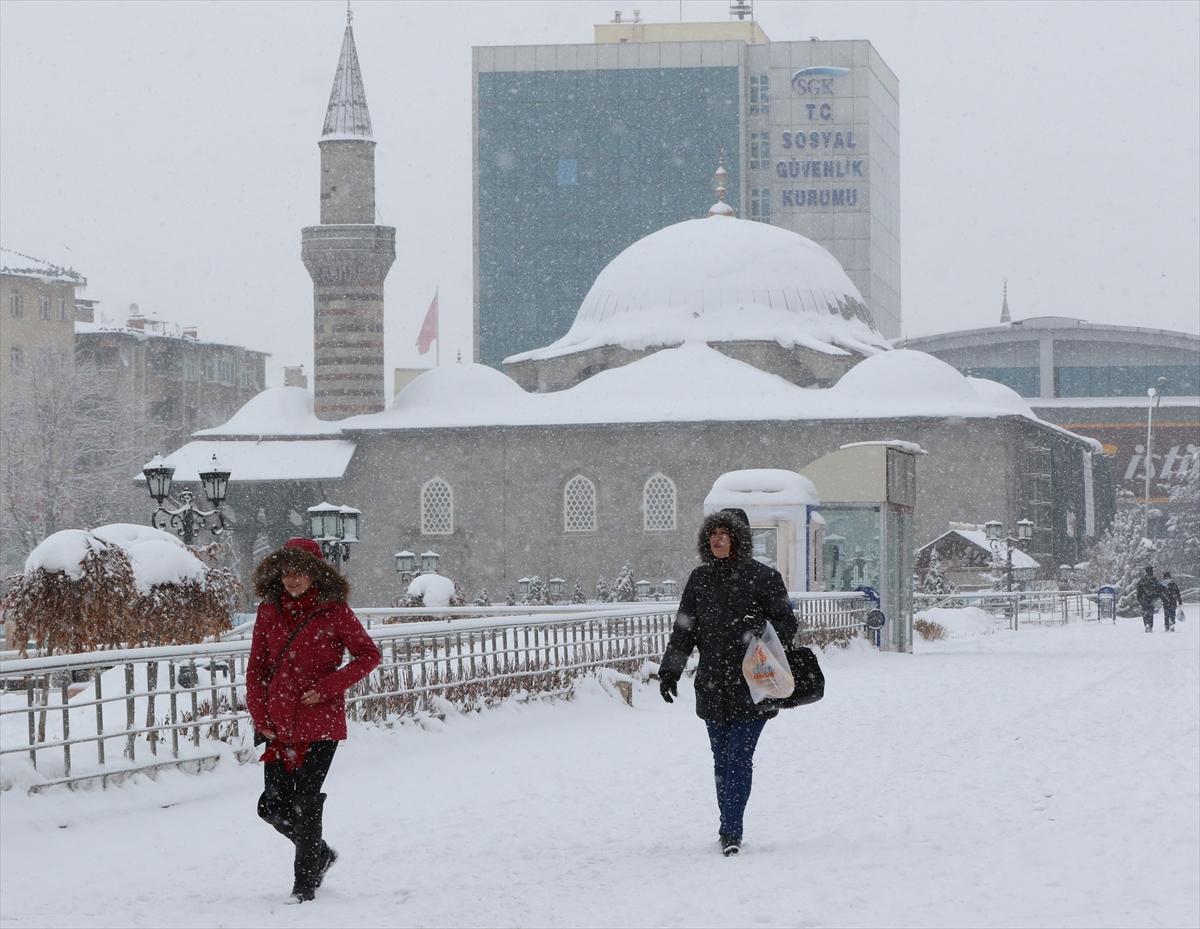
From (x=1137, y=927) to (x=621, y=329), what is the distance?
159 ft

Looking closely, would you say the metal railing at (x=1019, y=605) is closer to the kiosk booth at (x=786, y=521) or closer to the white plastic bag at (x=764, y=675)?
the kiosk booth at (x=786, y=521)

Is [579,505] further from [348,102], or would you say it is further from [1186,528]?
[1186,528]

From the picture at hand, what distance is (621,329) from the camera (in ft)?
177

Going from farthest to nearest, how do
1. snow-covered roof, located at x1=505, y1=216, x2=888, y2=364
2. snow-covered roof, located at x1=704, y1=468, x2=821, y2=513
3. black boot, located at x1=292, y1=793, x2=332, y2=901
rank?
snow-covered roof, located at x1=505, y1=216, x2=888, y2=364, snow-covered roof, located at x1=704, y1=468, x2=821, y2=513, black boot, located at x1=292, y1=793, x2=332, y2=901

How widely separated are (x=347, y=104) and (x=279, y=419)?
8002 millimetres

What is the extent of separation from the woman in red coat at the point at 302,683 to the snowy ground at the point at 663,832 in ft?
0.83

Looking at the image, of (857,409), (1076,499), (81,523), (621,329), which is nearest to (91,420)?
(81,523)

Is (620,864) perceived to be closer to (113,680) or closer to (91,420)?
(113,680)

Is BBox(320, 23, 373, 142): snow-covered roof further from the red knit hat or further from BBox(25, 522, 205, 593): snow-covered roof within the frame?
the red knit hat

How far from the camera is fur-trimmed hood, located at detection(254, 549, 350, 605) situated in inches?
253

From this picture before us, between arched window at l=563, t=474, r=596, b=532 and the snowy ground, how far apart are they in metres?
35.7

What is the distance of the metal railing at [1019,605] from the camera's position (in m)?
33.1

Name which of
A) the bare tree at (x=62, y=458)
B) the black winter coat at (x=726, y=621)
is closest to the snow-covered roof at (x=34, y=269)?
the bare tree at (x=62, y=458)

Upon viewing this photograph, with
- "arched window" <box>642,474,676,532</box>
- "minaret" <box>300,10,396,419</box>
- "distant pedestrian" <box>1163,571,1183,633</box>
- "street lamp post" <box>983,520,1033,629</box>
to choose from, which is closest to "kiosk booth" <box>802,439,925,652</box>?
"distant pedestrian" <box>1163,571,1183,633</box>
